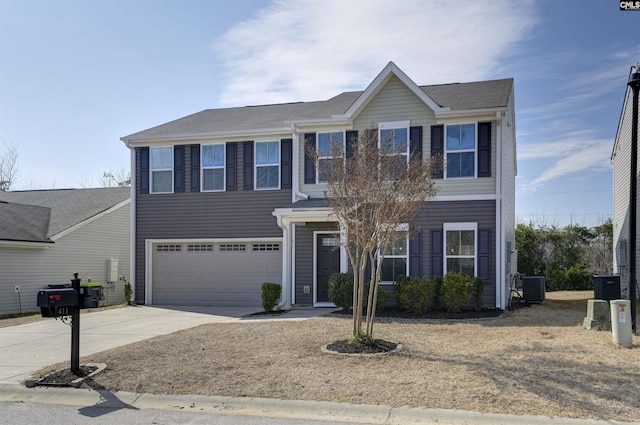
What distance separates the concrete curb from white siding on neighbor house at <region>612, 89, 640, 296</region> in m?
15.5

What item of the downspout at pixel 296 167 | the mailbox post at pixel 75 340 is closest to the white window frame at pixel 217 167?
the downspout at pixel 296 167

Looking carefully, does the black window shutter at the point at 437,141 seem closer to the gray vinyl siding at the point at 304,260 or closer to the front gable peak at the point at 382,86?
the front gable peak at the point at 382,86

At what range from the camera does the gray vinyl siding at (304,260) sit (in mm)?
16594

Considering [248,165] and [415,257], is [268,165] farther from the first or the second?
[415,257]

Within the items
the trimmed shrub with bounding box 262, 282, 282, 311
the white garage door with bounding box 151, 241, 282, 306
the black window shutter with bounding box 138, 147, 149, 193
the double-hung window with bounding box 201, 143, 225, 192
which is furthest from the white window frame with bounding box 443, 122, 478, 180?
the black window shutter with bounding box 138, 147, 149, 193

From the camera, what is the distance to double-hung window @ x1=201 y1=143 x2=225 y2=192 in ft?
58.2

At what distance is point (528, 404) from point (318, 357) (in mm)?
3386

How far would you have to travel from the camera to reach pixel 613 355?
848cm

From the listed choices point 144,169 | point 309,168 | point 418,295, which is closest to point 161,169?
point 144,169

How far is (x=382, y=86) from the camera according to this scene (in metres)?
15.8

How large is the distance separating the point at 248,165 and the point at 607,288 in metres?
10.7

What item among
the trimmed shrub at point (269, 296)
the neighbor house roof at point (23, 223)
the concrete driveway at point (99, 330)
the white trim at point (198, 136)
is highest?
the white trim at point (198, 136)

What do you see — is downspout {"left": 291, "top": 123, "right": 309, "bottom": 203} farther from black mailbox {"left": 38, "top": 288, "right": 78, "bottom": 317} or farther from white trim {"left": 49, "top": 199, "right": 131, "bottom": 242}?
black mailbox {"left": 38, "top": 288, "right": 78, "bottom": 317}

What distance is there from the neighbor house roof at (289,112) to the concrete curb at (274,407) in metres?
10.4
